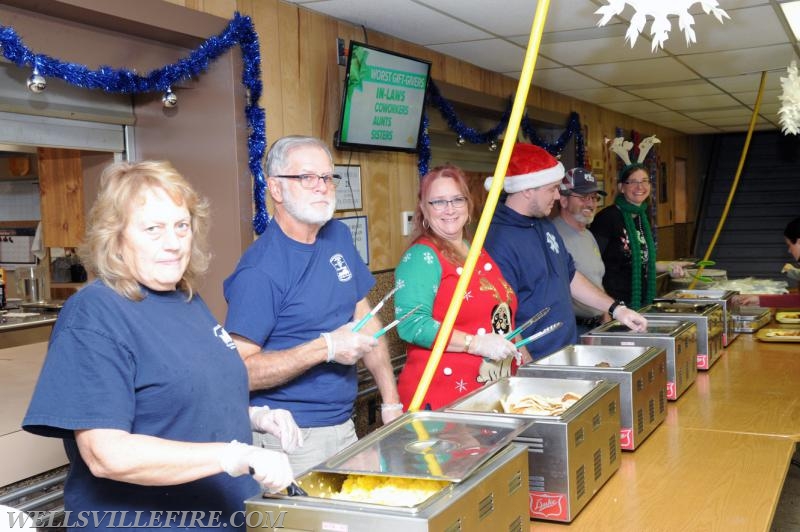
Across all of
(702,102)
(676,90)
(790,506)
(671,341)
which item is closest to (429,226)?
(671,341)

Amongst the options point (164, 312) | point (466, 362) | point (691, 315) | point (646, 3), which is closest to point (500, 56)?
point (691, 315)

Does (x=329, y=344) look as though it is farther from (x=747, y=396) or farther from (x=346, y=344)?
(x=747, y=396)

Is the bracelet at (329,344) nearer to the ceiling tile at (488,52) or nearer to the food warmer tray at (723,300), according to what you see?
the food warmer tray at (723,300)

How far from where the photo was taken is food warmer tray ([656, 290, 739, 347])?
13.7ft

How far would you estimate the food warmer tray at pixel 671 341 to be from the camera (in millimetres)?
3068

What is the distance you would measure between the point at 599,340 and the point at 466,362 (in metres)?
0.63

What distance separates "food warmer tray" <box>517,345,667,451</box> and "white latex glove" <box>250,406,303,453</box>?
36.5 inches

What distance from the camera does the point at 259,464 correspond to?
143 centimetres

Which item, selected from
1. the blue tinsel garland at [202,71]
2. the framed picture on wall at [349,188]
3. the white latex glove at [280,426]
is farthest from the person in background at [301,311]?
the framed picture on wall at [349,188]

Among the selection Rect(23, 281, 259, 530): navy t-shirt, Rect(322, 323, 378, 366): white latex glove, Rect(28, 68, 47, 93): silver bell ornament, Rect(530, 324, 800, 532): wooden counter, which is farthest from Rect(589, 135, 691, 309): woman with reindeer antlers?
Rect(23, 281, 259, 530): navy t-shirt

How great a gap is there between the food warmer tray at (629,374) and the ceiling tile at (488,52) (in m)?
2.38

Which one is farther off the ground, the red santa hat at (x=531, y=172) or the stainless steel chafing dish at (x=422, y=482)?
the red santa hat at (x=531, y=172)

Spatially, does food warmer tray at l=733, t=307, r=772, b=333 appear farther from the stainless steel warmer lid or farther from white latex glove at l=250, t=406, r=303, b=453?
white latex glove at l=250, t=406, r=303, b=453

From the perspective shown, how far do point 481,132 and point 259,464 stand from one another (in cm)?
496
